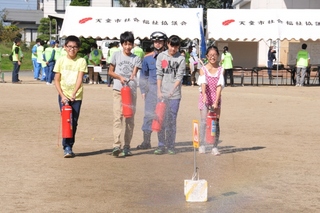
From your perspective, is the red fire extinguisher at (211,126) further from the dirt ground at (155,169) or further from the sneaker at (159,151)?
the sneaker at (159,151)

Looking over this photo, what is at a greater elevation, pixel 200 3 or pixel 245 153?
pixel 200 3

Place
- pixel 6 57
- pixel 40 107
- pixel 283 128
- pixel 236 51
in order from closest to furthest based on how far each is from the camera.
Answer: pixel 283 128, pixel 40 107, pixel 236 51, pixel 6 57

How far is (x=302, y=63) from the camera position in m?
27.8

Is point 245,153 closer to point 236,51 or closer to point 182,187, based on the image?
point 182,187

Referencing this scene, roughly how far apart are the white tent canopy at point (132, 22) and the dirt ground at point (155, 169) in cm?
1080

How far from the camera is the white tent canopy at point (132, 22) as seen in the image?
25906mm

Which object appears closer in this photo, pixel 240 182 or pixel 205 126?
pixel 240 182

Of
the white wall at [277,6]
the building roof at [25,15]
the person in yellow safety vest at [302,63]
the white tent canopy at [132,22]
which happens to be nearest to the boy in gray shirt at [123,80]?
the white tent canopy at [132,22]

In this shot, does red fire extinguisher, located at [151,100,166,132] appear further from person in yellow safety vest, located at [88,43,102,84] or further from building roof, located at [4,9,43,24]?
building roof, located at [4,9,43,24]

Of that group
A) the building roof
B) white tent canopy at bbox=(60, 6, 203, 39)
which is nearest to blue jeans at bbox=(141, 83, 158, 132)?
white tent canopy at bbox=(60, 6, 203, 39)

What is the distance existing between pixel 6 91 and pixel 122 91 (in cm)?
1325

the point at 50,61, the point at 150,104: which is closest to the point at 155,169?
the point at 150,104

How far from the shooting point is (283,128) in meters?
13.5

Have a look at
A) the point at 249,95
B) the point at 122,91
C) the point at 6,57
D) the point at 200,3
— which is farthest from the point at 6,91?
the point at 200,3
